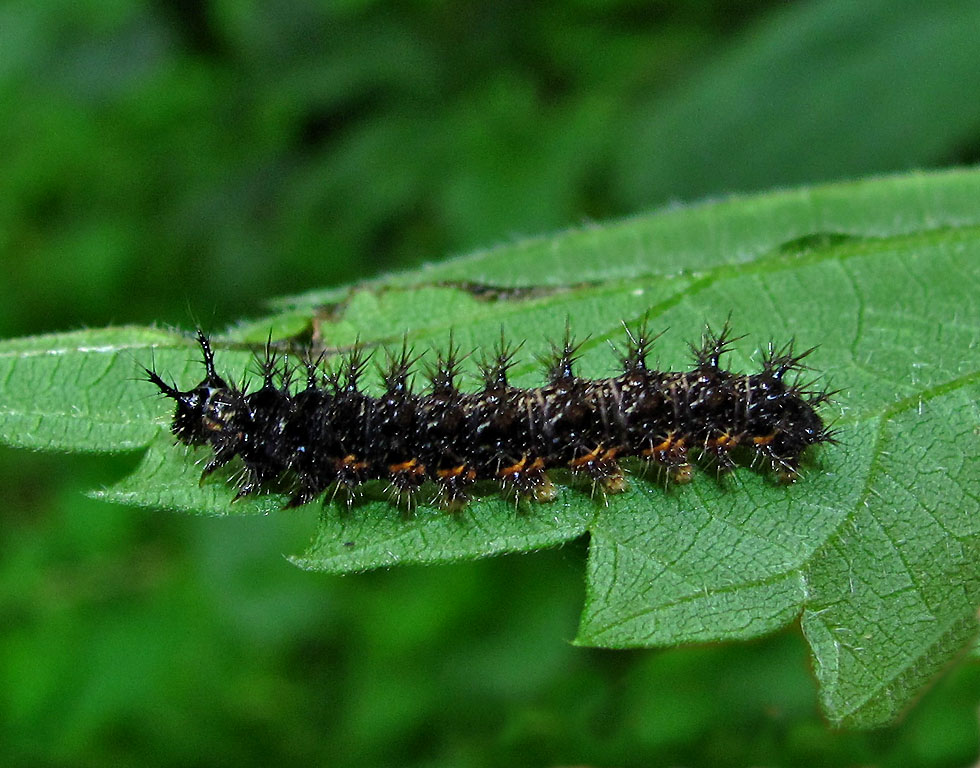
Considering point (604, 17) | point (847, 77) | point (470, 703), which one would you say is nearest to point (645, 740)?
point (470, 703)

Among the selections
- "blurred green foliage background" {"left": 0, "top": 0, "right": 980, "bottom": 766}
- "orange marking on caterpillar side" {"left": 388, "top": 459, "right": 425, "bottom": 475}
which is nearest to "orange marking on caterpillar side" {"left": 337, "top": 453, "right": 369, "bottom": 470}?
"orange marking on caterpillar side" {"left": 388, "top": 459, "right": 425, "bottom": 475}

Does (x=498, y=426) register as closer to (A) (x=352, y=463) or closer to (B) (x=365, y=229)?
(A) (x=352, y=463)

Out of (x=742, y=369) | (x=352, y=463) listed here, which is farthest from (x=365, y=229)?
(x=742, y=369)

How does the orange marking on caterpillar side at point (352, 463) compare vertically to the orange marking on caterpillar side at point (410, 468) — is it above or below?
above

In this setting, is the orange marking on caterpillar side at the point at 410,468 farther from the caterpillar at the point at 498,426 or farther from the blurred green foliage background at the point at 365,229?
the blurred green foliage background at the point at 365,229

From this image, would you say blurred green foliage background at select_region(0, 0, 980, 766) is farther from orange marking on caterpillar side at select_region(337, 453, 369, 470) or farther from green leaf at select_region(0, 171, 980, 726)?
orange marking on caterpillar side at select_region(337, 453, 369, 470)

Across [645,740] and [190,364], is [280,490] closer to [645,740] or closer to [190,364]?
[190,364]

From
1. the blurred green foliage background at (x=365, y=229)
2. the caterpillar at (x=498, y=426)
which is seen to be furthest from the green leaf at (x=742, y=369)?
the blurred green foliage background at (x=365, y=229)
